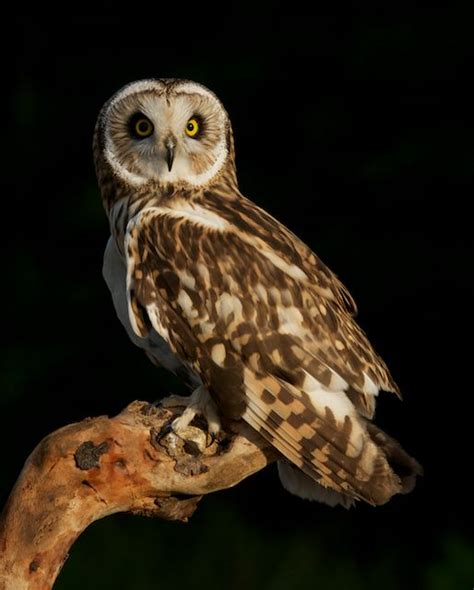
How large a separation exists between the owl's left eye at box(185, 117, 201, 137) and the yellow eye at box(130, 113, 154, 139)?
0.11m

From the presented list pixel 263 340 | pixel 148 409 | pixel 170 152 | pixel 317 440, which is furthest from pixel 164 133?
pixel 317 440

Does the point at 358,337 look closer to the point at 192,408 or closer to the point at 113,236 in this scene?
the point at 192,408

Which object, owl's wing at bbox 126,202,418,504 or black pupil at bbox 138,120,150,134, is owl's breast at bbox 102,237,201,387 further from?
black pupil at bbox 138,120,150,134

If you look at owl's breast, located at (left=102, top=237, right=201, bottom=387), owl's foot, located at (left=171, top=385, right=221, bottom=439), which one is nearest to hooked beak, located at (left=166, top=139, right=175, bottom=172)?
owl's breast, located at (left=102, top=237, right=201, bottom=387)

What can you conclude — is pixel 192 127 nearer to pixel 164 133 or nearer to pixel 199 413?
pixel 164 133

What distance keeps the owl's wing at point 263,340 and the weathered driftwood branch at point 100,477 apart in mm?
148

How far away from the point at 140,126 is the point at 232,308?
67 centimetres

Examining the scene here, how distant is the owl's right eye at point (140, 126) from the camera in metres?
3.32

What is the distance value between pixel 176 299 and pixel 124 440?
16.7 inches

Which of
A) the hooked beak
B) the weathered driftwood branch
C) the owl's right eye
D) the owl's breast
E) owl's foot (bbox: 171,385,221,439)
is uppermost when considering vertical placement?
the owl's right eye

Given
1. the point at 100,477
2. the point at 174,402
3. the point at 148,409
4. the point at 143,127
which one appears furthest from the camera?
the point at 143,127

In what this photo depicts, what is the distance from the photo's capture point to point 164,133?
128 inches

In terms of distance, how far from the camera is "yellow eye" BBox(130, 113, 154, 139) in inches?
131

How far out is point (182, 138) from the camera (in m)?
3.30
